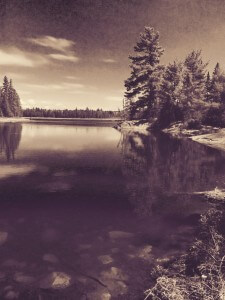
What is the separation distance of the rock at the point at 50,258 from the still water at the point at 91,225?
0.08ft

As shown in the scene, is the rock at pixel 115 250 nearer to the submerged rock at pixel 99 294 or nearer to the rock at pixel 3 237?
the submerged rock at pixel 99 294

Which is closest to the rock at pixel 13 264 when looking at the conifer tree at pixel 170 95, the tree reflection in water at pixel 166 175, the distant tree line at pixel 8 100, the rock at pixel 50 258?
the rock at pixel 50 258

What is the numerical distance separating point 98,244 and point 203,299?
3878mm

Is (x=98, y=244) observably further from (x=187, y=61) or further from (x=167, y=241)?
(x=187, y=61)

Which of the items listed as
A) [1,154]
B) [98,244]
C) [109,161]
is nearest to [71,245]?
[98,244]

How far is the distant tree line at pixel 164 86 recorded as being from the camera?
54963mm

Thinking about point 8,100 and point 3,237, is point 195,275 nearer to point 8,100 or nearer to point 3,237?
point 3,237

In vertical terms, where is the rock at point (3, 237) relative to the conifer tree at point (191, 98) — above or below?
below

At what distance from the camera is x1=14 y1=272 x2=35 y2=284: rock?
21.4ft

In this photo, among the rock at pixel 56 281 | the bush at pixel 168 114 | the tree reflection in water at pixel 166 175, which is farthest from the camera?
the bush at pixel 168 114

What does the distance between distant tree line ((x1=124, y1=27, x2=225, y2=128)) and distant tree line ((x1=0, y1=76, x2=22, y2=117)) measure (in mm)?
72625

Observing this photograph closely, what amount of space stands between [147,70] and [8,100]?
8317 cm

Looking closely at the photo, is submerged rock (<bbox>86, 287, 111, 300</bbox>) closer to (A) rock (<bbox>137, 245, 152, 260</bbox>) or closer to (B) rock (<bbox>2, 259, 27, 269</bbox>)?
(A) rock (<bbox>137, 245, 152, 260</bbox>)

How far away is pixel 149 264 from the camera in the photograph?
24.2 ft
